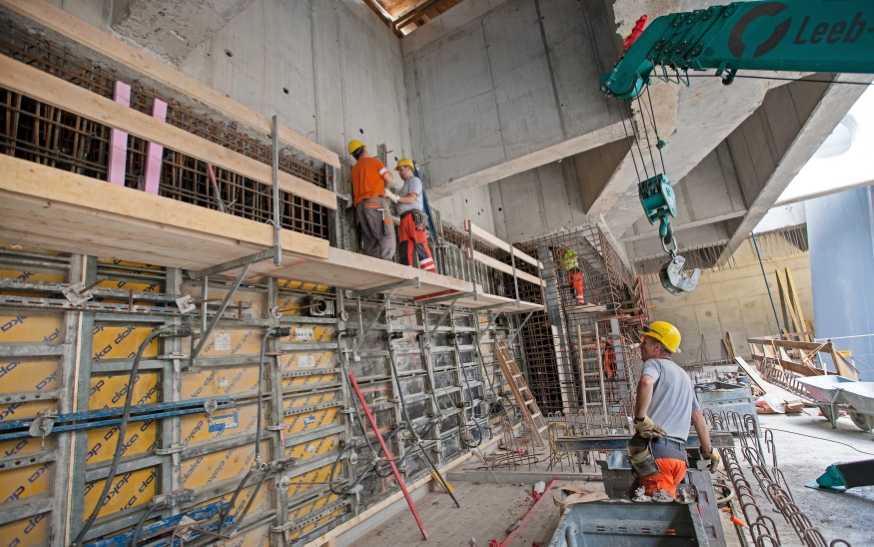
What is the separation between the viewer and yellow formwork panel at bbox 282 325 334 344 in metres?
4.01

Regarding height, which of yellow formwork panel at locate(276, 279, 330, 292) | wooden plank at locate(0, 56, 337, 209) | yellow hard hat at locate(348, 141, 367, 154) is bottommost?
yellow formwork panel at locate(276, 279, 330, 292)

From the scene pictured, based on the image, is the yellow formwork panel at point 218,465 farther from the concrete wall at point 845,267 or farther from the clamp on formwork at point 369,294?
the concrete wall at point 845,267

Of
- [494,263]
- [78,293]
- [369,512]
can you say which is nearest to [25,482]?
[78,293]

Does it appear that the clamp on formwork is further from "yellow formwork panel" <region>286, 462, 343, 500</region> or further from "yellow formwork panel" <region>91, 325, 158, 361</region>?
"yellow formwork panel" <region>91, 325, 158, 361</region>

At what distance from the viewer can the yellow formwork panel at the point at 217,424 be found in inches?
120

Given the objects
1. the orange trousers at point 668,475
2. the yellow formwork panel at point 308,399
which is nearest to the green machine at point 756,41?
the orange trousers at point 668,475

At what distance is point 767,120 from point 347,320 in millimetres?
8374

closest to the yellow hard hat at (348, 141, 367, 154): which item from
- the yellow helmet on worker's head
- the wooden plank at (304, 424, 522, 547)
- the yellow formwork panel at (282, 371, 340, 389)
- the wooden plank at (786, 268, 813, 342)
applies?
the yellow helmet on worker's head

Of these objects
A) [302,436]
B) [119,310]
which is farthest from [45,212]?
[302,436]

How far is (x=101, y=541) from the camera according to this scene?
94.3 inches

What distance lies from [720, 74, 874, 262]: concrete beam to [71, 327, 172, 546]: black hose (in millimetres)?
7772

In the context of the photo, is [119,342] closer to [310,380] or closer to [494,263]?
[310,380]

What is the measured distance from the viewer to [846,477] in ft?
13.2

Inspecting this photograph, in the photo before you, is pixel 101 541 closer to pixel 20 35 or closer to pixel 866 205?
pixel 20 35
